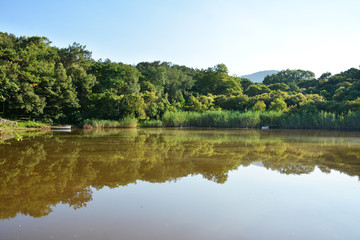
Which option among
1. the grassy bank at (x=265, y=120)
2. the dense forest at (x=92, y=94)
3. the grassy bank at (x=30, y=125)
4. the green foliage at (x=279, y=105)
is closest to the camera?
the grassy bank at (x=265, y=120)

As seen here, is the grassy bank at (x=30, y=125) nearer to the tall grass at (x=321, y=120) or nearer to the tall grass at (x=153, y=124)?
the tall grass at (x=153, y=124)

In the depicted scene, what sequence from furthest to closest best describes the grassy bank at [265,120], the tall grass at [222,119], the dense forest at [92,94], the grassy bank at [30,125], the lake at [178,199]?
the tall grass at [222,119], the dense forest at [92,94], the grassy bank at [30,125], the grassy bank at [265,120], the lake at [178,199]

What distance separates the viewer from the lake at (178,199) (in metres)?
2.90

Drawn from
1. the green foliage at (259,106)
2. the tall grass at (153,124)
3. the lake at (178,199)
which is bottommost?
the lake at (178,199)

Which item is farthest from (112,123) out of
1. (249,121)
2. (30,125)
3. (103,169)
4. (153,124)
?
(103,169)

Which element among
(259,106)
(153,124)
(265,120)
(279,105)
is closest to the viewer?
(265,120)

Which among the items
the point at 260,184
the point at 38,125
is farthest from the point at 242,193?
the point at 38,125

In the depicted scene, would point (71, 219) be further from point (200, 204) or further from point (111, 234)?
point (200, 204)

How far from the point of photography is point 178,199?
12.9 feet

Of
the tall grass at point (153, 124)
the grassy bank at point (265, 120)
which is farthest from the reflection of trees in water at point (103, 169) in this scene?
the tall grass at point (153, 124)

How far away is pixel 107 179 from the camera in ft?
16.6

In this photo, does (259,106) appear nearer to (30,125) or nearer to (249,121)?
(249,121)

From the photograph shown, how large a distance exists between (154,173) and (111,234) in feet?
9.12

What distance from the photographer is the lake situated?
114 inches
